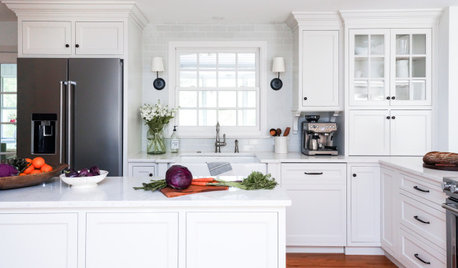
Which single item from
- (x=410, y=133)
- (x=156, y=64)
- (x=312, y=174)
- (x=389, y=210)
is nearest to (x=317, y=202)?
(x=312, y=174)

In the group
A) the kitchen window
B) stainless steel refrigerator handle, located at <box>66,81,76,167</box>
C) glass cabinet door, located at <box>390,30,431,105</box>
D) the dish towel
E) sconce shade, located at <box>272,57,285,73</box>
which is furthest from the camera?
the kitchen window

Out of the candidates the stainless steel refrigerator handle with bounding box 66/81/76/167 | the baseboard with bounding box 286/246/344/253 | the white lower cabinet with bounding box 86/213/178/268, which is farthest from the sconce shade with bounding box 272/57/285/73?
the white lower cabinet with bounding box 86/213/178/268

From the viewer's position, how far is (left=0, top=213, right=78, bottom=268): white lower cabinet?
177cm

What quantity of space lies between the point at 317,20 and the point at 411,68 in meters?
1.12

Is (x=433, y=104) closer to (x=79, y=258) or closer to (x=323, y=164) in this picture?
(x=323, y=164)

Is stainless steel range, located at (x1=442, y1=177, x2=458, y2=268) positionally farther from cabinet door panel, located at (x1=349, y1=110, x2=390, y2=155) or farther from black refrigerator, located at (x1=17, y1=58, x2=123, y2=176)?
black refrigerator, located at (x1=17, y1=58, x2=123, y2=176)

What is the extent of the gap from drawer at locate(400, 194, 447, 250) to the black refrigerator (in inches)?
112

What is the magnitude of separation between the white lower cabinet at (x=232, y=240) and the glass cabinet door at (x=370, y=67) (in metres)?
2.38

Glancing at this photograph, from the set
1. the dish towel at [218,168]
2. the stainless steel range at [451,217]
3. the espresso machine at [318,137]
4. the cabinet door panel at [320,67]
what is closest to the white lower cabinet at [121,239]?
the dish towel at [218,168]

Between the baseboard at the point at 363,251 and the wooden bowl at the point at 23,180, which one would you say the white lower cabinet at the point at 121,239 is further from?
the baseboard at the point at 363,251

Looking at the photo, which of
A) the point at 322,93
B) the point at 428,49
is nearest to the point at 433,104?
the point at 428,49

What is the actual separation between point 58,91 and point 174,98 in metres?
1.32

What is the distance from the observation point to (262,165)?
11.6 ft

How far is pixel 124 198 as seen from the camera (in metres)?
1.80
